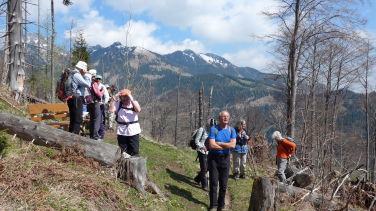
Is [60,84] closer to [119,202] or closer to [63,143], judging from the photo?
[63,143]

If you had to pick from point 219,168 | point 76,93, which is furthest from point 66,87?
point 219,168

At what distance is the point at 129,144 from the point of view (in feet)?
22.0

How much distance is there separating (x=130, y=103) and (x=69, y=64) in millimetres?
24945

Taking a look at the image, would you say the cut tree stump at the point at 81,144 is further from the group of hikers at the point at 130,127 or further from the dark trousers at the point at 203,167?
the dark trousers at the point at 203,167

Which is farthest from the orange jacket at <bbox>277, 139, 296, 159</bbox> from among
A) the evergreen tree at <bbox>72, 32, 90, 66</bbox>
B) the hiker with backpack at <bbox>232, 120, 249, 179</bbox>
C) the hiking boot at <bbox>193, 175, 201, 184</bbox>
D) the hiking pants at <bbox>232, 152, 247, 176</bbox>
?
the evergreen tree at <bbox>72, 32, 90, 66</bbox>

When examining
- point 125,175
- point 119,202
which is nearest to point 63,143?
point 125,175

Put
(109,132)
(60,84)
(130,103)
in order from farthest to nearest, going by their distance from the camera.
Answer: (109,132)
(60,84)
(130,103)

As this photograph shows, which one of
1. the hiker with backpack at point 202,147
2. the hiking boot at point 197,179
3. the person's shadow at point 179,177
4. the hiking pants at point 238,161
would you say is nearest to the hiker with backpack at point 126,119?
the hiker with backpack at point 202,147

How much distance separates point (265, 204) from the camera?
19.1ft

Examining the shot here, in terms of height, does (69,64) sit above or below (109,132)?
above

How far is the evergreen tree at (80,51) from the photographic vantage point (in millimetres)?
29195

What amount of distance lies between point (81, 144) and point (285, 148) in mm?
5528

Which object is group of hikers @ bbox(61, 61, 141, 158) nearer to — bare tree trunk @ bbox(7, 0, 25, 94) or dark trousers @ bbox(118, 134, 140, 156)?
dark trousers @ bbox(118, 134, 140, 156)

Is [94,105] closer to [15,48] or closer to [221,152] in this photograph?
[221,152]
